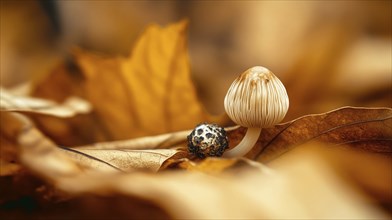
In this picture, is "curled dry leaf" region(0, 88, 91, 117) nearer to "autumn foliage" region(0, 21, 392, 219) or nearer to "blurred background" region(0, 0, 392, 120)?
"autumn foliage" region(0, 21, 392, 219)

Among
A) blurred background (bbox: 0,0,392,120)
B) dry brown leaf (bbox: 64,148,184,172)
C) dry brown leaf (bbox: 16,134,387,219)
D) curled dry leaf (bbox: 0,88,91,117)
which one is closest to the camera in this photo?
dry brown leaf (bbox: 16,134,387,219)

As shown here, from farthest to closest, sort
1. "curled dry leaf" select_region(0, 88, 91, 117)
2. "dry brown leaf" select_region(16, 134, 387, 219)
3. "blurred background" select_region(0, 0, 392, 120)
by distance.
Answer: "blurred background" select_region(0, 0, 392, 120) → "curled dry leaf" select_region(0, 88, 91, 117) → "dry brown leaf" select_region(16, 134, 387, 219)

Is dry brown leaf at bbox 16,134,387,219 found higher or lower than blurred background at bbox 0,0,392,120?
lower

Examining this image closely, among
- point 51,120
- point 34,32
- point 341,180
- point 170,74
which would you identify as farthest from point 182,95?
point 34,32

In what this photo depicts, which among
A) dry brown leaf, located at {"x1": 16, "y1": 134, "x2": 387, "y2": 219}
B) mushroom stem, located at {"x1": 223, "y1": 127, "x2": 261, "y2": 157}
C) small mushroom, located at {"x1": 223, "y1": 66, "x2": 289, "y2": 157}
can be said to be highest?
small mushroom, located at {"x1": 223, "y1": 66, "x2": 289, "y2": 157}

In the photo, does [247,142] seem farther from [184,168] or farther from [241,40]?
[241,40]

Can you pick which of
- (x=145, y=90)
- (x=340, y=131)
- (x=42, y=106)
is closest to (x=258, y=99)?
(x=340, y=131)

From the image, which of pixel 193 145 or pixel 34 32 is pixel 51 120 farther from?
pixel 34 32

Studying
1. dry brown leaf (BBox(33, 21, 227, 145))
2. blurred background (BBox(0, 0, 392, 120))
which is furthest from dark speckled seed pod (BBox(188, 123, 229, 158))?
blurred background (BBox(0, 0, 392, 120))
